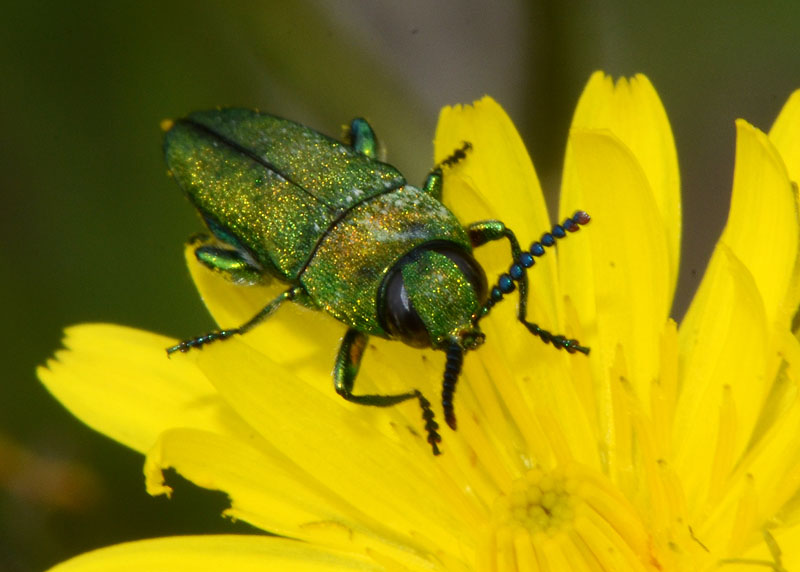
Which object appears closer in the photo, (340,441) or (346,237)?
(340,441)

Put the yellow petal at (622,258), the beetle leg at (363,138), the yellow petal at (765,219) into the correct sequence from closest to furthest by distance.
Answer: the yellow petal at (765,219)
the yellow petal at (622,258)
the beetle leg at (363,138)

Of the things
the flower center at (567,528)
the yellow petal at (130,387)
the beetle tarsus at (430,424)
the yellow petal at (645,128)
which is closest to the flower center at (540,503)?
the flower center at (567,528)

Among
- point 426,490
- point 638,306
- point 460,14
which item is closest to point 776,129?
point 638,306

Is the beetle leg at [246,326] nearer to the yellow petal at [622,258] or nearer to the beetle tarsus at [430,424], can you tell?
the beetle tarsus at [430,424]

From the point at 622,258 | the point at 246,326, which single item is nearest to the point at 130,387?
the point at 246,326

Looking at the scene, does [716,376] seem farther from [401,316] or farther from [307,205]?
[307,205]

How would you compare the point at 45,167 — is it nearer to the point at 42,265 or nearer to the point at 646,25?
the point at 42,265

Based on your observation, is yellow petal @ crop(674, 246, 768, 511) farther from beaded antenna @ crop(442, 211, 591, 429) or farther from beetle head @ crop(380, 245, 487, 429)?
beetle head @ crop(380, 245, 487, 429)
